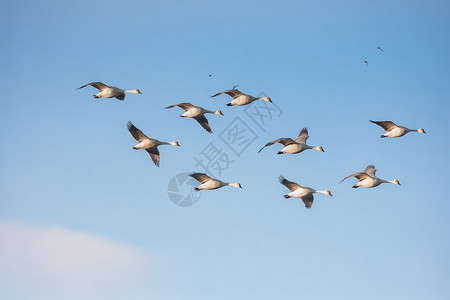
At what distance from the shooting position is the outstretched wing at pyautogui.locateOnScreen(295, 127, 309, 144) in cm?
3781

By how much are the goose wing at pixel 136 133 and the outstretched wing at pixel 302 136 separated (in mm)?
8241

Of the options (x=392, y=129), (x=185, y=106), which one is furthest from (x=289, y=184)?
(x=185, y=106)

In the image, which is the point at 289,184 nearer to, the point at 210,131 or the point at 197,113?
the point at 210,131

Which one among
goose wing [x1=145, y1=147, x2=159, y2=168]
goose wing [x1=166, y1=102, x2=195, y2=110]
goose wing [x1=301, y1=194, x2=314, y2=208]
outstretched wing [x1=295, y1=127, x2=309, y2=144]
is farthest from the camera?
outstretched wing [x1=295, y1=127, x2=309, y2=144]

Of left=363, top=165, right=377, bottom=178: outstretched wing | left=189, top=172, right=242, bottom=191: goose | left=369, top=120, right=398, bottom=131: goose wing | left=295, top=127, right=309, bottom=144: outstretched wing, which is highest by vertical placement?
left=369, top=120, right=398, bottom=131: goose wing

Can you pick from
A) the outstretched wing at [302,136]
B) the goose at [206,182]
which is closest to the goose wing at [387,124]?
the outstretched wing at [302,136]

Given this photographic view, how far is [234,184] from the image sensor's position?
115ft

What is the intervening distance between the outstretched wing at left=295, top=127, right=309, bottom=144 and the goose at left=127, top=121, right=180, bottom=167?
7.20 metres

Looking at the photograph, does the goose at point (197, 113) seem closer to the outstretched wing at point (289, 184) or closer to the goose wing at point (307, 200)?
the outstretched wing at point (289, 184)

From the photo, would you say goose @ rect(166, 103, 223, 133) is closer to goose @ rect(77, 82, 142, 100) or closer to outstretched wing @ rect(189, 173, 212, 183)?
goose @ rect(77, 82, 142, 100)

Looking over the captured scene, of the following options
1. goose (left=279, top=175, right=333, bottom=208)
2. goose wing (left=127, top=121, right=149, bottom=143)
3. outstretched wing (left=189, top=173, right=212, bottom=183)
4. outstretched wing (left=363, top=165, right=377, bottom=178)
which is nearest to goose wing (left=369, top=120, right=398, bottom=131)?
outstretched wing (left=363, top=165, right=377, bottom=178)

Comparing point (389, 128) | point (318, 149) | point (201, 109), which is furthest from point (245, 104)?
point (389, 128)

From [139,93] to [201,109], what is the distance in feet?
12.0

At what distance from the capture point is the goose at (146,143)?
33.7 m
